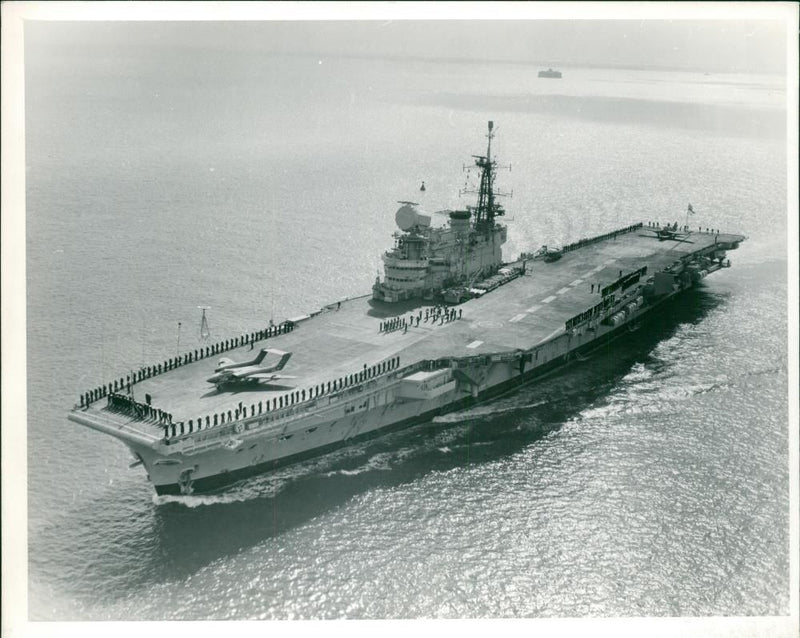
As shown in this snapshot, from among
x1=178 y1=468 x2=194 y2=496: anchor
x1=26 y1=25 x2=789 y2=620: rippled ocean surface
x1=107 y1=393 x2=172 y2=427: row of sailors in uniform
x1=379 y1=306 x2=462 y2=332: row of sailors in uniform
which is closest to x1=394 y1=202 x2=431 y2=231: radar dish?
x1=379 y1=306 x2=462 y2=332: row of sailors in uniform

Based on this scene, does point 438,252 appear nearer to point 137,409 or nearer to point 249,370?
point 249,370

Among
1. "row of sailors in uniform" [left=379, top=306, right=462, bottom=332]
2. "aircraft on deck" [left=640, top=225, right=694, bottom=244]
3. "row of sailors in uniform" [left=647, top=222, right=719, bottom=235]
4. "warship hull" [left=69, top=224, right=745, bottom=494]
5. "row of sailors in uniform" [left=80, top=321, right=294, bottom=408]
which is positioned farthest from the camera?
"row of sailors in uniform" [left=647, top=222, right=719, bottom=235]

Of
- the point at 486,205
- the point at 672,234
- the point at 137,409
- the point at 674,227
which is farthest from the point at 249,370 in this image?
the point at 674,227

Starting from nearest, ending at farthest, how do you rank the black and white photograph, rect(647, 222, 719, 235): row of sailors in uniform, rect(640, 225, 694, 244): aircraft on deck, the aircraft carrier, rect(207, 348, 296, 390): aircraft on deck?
the black and white photograph, the aircraft carrier, rect(207, 348, 296, 390): aircraft on deck, rect(640, 225, 694, 244): aircraft on deck, rect(647, 222, 719, 235): row of sailors in uniform

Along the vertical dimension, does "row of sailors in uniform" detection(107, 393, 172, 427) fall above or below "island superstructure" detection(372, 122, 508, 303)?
below

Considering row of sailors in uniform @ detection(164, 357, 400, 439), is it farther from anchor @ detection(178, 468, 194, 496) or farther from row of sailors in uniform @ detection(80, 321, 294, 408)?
row of sailors in uniform @ detection(80, 321, 294, 408)

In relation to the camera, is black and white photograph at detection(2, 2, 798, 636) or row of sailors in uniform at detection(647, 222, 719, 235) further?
row of sailors in uniform at detection(647, 222, 719, 235)
